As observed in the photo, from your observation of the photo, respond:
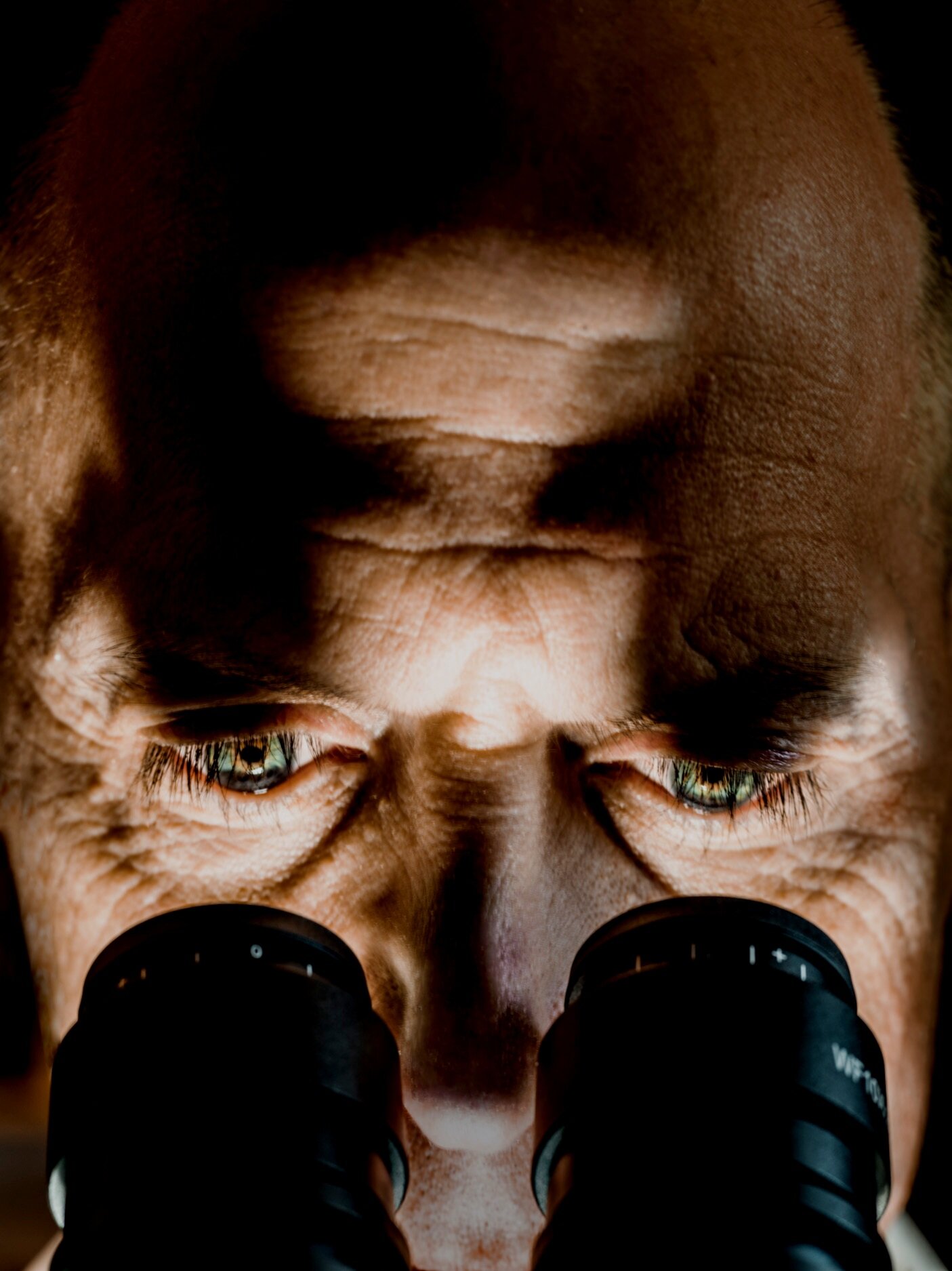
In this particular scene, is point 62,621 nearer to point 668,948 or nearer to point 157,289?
point 157,289

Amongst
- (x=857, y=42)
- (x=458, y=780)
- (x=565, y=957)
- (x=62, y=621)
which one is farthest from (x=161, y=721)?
(x=857, y=42)

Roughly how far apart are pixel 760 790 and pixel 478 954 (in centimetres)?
29

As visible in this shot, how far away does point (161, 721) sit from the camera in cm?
99

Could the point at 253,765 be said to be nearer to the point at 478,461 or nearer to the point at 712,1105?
the point at 478,461

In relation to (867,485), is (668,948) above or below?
below

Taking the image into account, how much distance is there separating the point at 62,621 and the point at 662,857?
0.51 m

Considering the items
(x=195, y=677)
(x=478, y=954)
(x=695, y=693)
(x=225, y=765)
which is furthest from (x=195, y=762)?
(x=695, y=693)

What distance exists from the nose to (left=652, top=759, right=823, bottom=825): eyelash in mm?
147

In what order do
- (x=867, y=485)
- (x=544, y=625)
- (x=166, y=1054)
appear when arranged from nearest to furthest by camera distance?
(x=166, y=1054) → (x=544, y=625) → (x=867, y=485)

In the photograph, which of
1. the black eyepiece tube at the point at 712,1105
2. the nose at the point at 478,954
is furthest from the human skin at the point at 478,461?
the black eyepiece tube at the point at 712,1105

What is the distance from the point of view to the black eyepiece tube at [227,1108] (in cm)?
72

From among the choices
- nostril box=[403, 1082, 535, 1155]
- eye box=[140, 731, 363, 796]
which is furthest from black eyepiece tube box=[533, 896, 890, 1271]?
eye box=[140, 731, 363, 796]

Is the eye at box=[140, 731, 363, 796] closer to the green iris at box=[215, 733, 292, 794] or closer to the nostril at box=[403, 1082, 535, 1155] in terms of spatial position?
the green iris at box=[215, 733, 292, 794]

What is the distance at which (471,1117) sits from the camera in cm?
89
